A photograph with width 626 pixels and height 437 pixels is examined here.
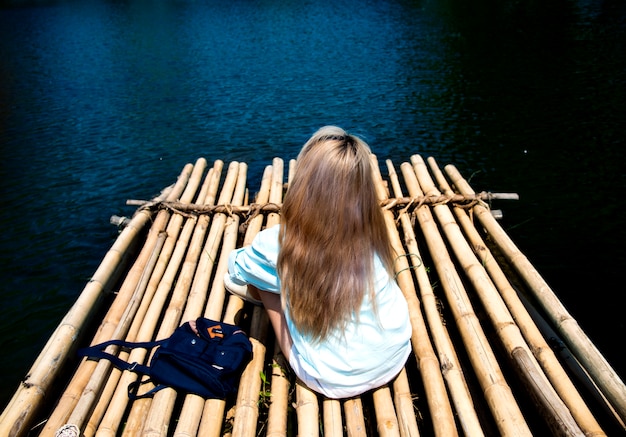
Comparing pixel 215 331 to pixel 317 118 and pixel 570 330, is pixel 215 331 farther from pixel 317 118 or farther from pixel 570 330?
pixel 317 118

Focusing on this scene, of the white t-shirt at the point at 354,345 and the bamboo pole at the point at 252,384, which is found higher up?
the white t-shirt at the point at 354,345

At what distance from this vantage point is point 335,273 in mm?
3508

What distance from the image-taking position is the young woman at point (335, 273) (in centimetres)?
324

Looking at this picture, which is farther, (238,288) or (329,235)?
(238,288)

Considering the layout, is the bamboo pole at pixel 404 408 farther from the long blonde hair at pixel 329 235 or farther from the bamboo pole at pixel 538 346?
the bamboo pole at pixel 538 346

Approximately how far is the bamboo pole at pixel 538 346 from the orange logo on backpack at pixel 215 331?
3.23 meters

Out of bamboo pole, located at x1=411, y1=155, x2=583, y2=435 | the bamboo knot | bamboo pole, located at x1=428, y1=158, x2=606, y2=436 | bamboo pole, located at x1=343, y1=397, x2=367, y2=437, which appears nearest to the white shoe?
bamboo pole, located at x1=343, y1=397, x2=367, y2=437

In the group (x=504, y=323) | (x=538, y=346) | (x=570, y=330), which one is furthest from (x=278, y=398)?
(x=570, y=330)

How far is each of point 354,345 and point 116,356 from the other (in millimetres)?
2725

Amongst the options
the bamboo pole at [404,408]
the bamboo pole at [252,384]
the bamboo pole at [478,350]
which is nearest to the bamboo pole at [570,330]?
the bamboo pole at [478,350]

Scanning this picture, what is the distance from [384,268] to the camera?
3.73m

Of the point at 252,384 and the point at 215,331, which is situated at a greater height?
the point at 215,331

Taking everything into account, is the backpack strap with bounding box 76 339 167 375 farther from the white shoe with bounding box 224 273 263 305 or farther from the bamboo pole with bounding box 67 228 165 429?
the white shoe with bounding box 224 273 263 305

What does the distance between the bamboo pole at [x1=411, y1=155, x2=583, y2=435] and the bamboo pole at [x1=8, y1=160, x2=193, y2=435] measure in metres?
4.36
